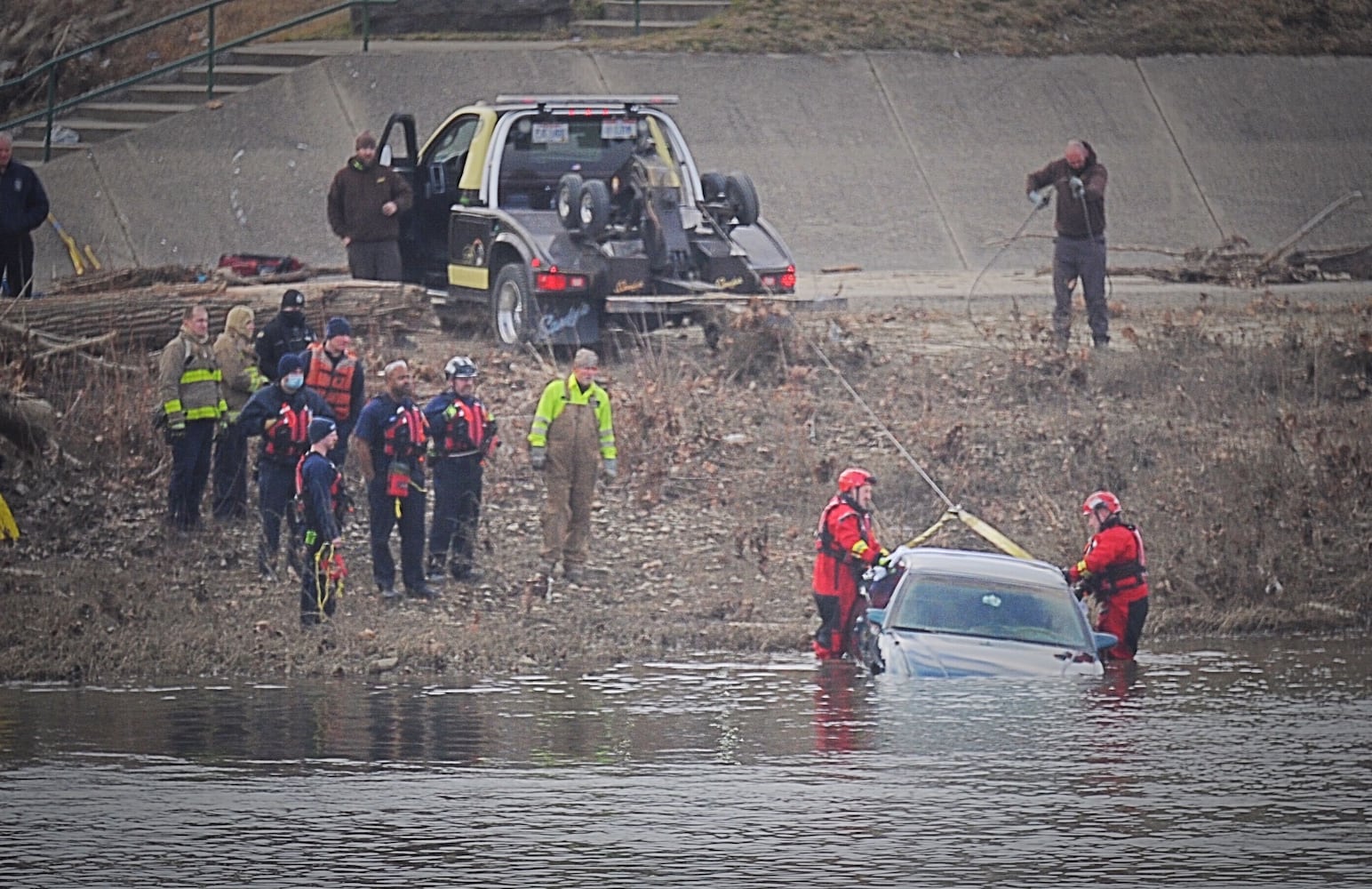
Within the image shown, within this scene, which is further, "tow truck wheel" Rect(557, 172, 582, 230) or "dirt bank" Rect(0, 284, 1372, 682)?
"tow truck wheel" Rect(557, 172, 582, 230)

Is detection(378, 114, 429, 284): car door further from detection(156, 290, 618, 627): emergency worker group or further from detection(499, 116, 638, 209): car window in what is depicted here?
detection(156, 290, 618, 627): emergency worker group

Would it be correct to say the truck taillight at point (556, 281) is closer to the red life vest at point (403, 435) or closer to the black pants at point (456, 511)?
the black pants at point (456, 511)

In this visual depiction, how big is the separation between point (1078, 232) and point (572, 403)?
6624mm

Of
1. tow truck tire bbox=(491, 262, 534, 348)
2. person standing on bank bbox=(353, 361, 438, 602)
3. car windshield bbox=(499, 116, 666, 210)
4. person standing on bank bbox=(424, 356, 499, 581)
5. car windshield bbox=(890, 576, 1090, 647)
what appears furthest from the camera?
car windshield bbox=(499, 116, 666, 210)

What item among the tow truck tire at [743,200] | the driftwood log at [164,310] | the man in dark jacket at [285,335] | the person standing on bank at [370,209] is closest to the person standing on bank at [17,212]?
the driftwood log at [164,310]

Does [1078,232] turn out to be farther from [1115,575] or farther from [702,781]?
[702,781]

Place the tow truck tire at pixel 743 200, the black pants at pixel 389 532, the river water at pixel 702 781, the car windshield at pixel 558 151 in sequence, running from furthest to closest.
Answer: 1. the car windshield at pixel 558 151
2. the tow truck tire at pixel 743 200
3. the black pants at pixel 389 532
4. the river water at pixel 702 781

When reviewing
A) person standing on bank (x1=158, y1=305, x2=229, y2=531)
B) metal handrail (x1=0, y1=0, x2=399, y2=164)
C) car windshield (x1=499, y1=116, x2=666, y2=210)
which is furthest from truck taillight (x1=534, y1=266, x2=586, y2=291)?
metal handrail (x1=0, y1=0, x2=399, y2=164)

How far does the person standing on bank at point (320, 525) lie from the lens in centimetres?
1628

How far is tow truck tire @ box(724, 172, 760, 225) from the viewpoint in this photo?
21.6m

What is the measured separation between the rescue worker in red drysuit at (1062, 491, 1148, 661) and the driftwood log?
7.84 m

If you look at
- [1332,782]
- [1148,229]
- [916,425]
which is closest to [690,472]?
[916,425]

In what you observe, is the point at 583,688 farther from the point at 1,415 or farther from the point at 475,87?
the point at 475,87

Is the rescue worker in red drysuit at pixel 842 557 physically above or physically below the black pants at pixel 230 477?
below
